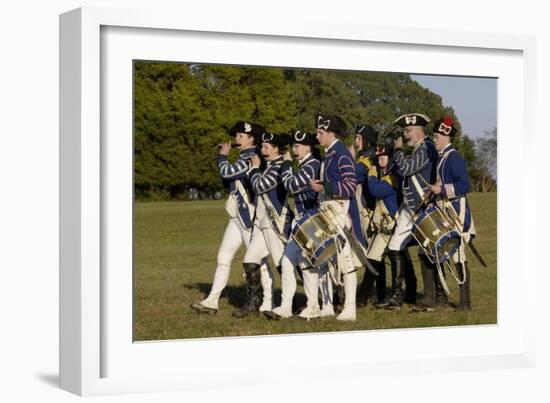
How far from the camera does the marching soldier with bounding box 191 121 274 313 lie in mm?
16734

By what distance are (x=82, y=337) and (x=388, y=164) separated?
14.3ft

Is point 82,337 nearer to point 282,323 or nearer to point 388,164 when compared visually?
point 282,323

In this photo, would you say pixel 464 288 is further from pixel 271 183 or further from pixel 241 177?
pixel 241 177

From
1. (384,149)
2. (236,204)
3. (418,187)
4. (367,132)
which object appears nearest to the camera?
(236,204)

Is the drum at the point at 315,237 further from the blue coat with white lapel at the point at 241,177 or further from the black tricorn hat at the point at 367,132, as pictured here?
the black tricorn hat at the point at 367,132

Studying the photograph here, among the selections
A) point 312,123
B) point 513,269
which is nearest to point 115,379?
point 312,123

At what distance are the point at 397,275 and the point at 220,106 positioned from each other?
9.17 ft

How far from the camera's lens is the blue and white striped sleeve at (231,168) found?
54.9 ft

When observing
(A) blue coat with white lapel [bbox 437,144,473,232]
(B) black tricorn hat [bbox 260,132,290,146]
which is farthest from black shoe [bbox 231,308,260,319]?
(A) blue coat with white lapel [bbox 437,144,473,232]

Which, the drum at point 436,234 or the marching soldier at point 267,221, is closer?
the marching soldier at point 267,221

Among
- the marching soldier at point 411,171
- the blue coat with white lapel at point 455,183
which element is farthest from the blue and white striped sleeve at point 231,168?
the blue coat with white lapel at point 455,183

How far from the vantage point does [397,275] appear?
17781 millimetres

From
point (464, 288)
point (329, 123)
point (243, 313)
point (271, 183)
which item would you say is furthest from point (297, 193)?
point (464, 288)

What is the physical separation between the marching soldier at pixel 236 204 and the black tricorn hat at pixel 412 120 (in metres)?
1.65
